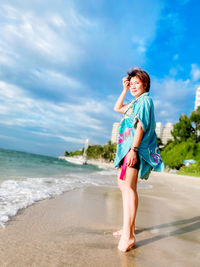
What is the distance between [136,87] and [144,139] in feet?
2.08

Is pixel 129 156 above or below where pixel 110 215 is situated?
above

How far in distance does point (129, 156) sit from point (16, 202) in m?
2.14

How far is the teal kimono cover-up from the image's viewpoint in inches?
→ 78.6

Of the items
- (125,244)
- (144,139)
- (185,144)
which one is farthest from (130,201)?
(185,144)

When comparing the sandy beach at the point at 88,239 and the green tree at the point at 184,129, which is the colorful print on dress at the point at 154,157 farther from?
the green tree at the point at 184,129

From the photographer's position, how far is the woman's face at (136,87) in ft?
7.41

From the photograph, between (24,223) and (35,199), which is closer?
(24,223)

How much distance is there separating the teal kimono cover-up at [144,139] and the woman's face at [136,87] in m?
0.12

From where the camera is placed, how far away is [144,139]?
203cm

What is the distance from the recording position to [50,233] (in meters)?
2.01

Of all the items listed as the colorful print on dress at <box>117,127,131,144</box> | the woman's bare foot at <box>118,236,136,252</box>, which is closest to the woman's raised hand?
the colorful print on dress at <box>117,127,131,144</box>

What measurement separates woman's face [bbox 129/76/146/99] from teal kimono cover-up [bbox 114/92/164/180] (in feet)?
0.38

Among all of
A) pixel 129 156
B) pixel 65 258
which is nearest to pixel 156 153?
pixel 129 156

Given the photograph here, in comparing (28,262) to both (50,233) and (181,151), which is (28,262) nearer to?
(50,233)
